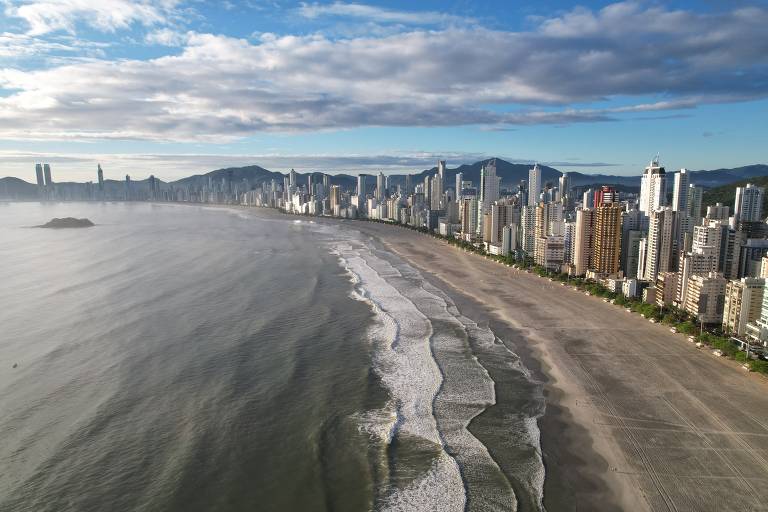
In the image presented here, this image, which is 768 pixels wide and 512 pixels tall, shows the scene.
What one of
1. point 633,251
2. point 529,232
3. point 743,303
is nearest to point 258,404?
point 743,303

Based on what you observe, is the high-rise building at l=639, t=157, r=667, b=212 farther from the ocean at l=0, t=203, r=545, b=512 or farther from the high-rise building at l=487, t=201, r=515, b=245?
the ocean at l=0, t=203, r=545, b=512

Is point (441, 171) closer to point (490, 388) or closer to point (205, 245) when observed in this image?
point (205, 245)

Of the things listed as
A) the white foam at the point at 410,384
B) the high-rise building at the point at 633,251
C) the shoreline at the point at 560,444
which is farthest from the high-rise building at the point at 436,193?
the shoreline at the point at 560,444

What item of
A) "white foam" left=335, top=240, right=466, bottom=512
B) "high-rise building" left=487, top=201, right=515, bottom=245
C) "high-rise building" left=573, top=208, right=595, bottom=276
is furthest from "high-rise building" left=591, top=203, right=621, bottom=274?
"high-rise building" left=487, top=201, right=515, bottom=245

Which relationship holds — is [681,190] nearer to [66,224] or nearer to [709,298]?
[709,298]

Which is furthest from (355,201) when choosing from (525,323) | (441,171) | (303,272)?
(525,323)

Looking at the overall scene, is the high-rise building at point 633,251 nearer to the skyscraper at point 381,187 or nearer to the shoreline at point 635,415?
the shoreline at point 635,415
